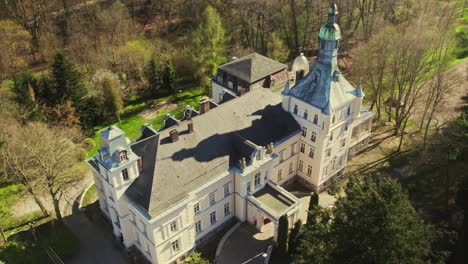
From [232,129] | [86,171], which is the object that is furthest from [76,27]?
[232,129]

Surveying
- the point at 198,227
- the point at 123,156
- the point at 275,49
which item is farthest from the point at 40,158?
the point at 275,49

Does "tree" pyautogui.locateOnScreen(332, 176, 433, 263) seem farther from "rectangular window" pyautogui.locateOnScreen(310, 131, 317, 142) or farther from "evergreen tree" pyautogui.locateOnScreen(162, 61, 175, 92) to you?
"evergreen tree" pyautogui.locateOnScreen(162, 61, 175, 92)

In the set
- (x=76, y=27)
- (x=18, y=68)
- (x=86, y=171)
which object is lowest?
(x=86, y=171)

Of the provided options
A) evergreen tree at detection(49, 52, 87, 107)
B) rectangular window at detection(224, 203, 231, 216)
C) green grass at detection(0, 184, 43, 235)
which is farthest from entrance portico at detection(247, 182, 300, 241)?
evergreen tree at detection(49, 52, 87, 107)

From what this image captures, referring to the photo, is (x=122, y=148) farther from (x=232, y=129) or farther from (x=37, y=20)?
(x=37, y=20)

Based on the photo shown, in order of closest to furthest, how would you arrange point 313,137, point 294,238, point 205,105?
point 294,238 → point 313,137 → point 205,105

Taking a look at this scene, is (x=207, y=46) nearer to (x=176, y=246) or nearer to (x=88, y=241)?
(x=88, y=241)
